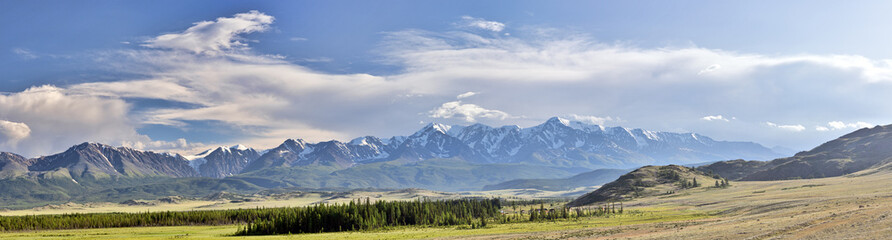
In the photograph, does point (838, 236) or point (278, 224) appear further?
point (278, 224)

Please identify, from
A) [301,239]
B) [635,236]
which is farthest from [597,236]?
[301,239]

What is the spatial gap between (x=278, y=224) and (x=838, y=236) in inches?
5034

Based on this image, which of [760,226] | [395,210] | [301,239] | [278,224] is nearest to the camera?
[760,226]

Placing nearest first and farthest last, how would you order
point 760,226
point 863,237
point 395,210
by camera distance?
1. point 863,237
2. point 760,226
3. point 395,210

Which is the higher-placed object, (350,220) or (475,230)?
(350,220)

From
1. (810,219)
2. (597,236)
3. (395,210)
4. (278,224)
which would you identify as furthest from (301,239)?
(810,219)

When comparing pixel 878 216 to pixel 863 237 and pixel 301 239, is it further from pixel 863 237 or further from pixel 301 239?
pixel 301 239

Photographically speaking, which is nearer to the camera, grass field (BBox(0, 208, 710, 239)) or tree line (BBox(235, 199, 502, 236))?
grass field (BBox(0, 208, 710, 239))

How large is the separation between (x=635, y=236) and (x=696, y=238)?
11.8 m

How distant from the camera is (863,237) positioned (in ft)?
177

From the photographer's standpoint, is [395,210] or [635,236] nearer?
[635,236]

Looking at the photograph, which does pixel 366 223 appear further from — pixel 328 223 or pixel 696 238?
pixel 696 238

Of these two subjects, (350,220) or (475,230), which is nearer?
(475,230)

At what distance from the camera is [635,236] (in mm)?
77812
